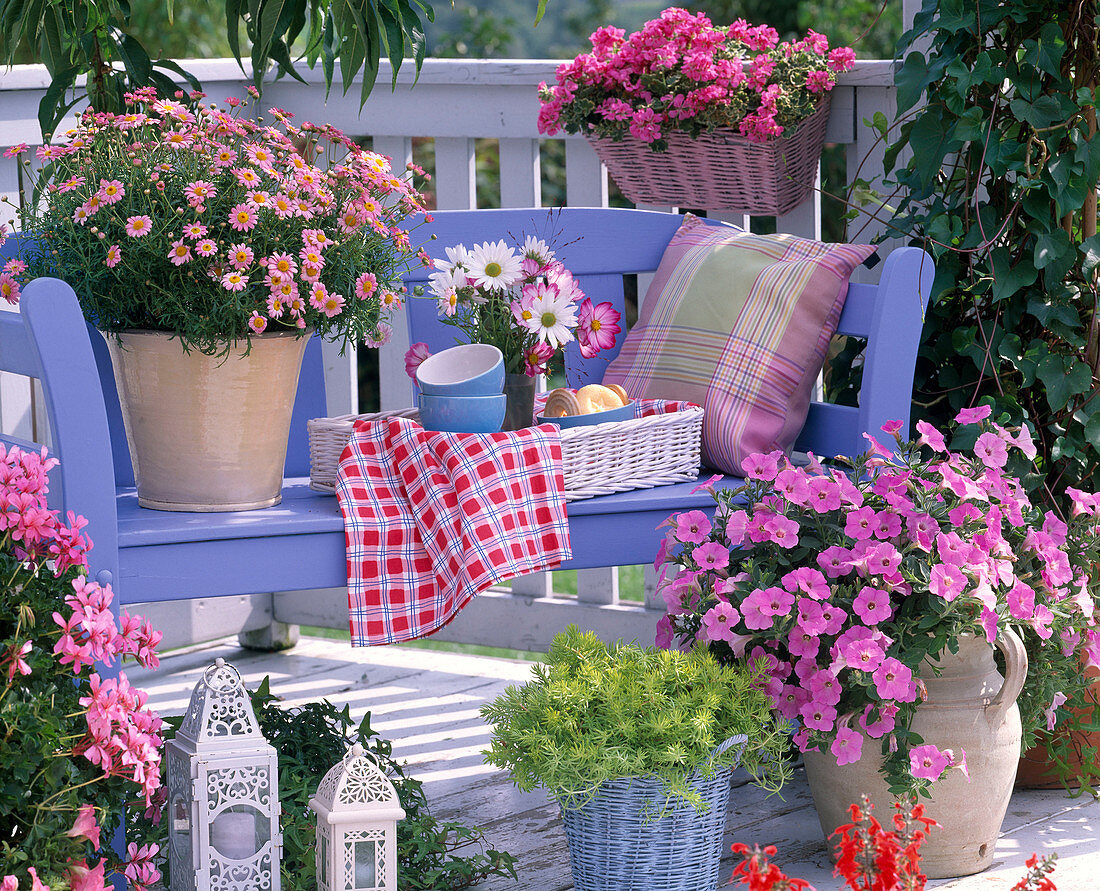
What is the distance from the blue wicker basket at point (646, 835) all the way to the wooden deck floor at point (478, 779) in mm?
216

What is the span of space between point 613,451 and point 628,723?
469mm

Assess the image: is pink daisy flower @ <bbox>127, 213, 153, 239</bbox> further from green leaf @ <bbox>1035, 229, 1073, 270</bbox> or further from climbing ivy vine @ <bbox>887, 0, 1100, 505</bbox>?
green leaf @ <bbox>1035, 229, 1073, 270</bbox>

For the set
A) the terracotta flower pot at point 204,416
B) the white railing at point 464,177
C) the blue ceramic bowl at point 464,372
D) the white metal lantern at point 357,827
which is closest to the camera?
the white metal lantern at point 357,827

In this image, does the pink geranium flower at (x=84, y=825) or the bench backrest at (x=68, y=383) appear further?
the bench backrest at (x=68, y=383)

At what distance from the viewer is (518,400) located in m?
1.96

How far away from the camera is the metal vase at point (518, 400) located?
6.43 ft

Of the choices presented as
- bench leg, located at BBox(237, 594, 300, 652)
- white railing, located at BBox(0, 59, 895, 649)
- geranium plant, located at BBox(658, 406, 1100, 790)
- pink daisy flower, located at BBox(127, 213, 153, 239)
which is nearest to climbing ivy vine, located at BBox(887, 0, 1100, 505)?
geranium plant, located at BBox(658, 406, 1100, 790)

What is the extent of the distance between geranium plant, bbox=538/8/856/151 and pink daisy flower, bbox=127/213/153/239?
3.34ft

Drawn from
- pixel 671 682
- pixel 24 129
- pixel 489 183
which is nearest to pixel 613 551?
pixel 671 682

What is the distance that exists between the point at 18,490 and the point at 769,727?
3.19 ft

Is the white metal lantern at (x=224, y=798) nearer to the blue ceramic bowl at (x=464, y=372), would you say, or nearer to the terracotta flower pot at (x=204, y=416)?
the terracotta flower pot at (x=204, y=416)

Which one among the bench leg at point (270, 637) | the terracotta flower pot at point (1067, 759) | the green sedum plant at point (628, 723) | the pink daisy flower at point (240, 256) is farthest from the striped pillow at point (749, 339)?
the bench leg at point (270, 637)

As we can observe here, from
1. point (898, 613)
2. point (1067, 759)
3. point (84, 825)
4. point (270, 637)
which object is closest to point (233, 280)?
point (84, 825)

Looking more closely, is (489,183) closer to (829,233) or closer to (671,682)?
(829,233)
